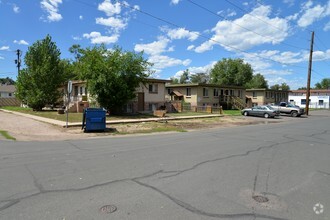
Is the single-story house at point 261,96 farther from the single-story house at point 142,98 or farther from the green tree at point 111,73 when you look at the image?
the green tree at point 111,73

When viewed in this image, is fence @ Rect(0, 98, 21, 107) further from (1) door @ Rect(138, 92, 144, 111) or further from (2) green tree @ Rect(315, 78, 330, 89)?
(2) green tree @ Rect(315, 78, 330, 89)

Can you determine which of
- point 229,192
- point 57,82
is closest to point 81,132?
point 229,192

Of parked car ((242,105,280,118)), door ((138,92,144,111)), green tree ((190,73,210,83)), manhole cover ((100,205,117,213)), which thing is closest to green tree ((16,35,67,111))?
door ((138,92,144,111))

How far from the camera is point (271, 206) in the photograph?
4.71 m

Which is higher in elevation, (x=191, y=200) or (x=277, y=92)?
Result: (x=277, y=92)

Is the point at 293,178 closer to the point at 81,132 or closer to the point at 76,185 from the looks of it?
the point at 76,185

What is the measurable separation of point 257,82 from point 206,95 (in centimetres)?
4572

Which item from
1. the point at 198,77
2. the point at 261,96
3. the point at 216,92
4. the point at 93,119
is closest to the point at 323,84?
the point at 198,77

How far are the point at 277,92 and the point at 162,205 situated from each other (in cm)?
6304

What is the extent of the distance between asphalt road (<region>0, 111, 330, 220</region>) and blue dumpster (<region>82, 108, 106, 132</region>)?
6028 mm

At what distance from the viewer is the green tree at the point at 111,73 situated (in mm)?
24672

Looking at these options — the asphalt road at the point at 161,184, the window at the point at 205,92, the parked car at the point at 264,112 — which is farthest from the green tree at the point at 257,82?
the asphalt road at the point at 161,184

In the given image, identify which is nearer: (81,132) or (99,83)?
(81,132)

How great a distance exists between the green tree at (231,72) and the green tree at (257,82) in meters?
1.81
